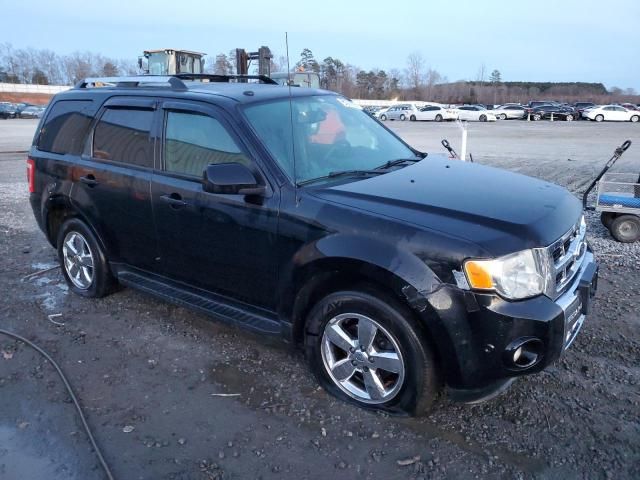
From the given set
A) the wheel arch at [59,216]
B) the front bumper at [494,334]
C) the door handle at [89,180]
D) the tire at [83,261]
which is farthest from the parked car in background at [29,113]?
the front bumper at [494,334]

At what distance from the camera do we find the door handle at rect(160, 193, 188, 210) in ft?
12.5

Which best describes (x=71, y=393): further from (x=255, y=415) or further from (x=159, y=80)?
(x=159, y=80)

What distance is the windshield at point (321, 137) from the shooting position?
3551 mm

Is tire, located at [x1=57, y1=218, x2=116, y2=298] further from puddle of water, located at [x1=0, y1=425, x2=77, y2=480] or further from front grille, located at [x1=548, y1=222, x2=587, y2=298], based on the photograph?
front grille, located at [x1=548, y1=222, x2=587, y2=298]

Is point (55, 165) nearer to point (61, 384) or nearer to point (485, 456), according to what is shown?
point (61, 384)

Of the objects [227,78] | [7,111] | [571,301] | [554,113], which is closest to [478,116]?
[554,113]

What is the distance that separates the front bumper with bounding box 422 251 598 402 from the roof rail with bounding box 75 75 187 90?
2639mm

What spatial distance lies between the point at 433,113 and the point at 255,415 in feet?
150

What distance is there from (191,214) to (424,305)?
1.82 meters

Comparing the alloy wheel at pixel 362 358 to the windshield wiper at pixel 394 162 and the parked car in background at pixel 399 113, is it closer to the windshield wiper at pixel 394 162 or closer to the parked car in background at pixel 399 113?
the windshield wiper at pixel 394 162

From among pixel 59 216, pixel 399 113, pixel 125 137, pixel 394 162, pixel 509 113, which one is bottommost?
pixel 59 216

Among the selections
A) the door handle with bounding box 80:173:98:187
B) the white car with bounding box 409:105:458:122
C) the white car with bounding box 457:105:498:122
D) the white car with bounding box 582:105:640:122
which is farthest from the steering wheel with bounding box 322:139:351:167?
the white car with bounding box 582:105:640:122

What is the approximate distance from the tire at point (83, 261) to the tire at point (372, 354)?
233cm

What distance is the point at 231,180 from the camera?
3.25 meters
